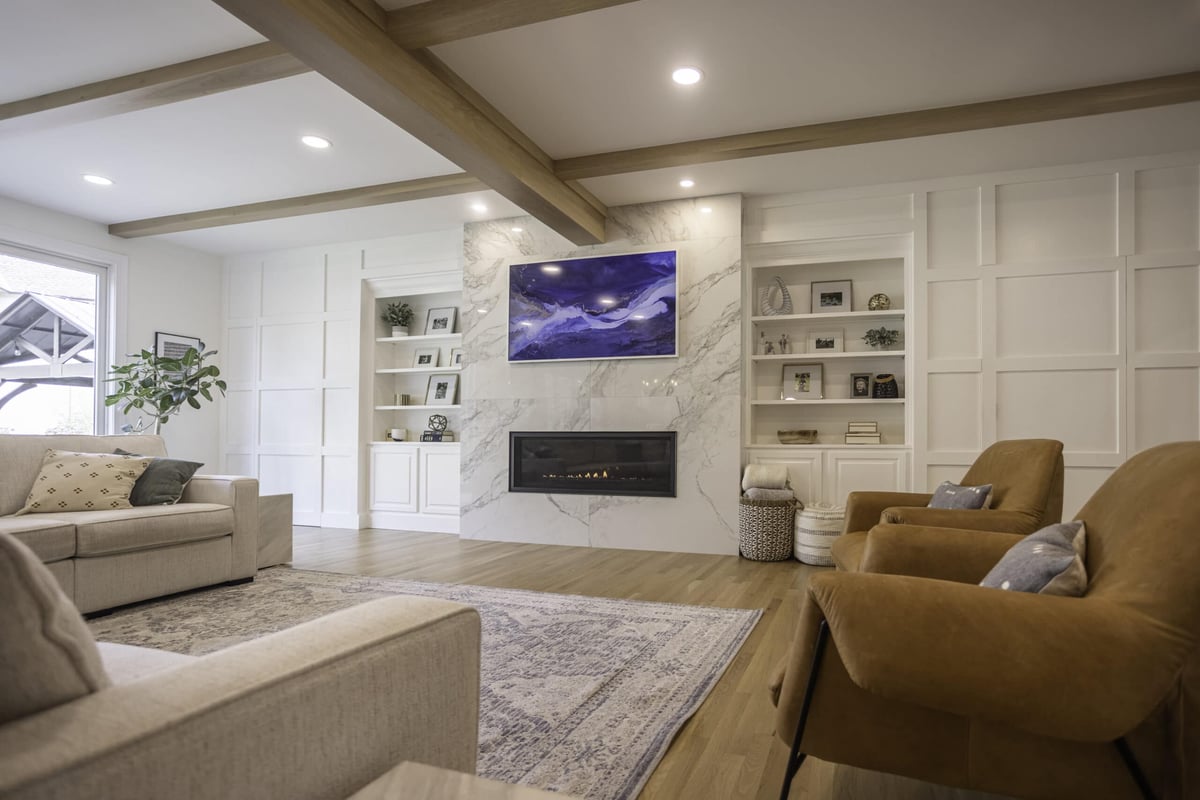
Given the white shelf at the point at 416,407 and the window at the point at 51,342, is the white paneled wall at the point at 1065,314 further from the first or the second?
the window at the point at 51,342

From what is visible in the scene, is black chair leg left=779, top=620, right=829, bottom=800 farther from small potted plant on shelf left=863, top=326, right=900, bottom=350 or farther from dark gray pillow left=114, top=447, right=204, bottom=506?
small potted plant on shelf left=863, top=326, right=900, bottom=350

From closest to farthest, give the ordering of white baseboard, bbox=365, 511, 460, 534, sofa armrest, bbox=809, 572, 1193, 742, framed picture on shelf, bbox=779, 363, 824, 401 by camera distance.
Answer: sofa armrest, bbox=809, 572, 1193, 742, framed picture on shelf, bbox=779, 363, 824, 401, white baseboard, bbox=365, 511, 460, 534

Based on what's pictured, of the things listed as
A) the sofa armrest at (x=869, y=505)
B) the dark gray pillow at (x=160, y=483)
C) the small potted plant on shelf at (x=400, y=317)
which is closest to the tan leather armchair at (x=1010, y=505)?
the sofa armrest at (x=869, y=505)

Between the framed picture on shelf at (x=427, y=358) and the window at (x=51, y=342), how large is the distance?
8.57 feet

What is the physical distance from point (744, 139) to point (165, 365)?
4.84 metres

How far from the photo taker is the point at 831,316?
522 cm

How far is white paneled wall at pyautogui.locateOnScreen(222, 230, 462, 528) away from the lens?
6.45 meters

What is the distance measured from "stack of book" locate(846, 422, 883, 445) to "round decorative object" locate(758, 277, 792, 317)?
1008 millimetres

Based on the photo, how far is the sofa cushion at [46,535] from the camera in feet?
9.77

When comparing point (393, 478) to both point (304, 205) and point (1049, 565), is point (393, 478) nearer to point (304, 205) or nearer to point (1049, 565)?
point (304, 205)

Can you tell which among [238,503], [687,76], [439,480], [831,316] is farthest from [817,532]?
[238,503]

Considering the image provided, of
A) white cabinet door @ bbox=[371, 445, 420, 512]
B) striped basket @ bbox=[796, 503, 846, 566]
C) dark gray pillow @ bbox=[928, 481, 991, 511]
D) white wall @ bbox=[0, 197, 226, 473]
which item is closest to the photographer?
dark gray pillow @ bbox=[928, 481, 991, 511]

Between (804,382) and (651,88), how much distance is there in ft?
8.90

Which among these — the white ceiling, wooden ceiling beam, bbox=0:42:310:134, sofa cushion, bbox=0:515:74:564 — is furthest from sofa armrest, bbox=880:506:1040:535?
sofa cushion, bbox=0:515:74:564
